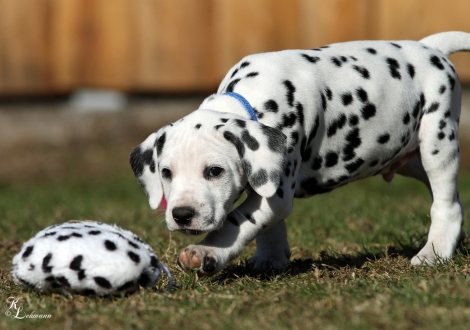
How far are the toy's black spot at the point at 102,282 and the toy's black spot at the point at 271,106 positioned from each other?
1.50 m

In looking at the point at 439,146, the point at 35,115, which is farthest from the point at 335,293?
the point at 35,115

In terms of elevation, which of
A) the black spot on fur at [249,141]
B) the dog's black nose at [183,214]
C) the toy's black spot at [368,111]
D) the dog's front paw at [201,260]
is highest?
the black spot on fur at [249,141]

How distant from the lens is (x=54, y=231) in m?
4.55

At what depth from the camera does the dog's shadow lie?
524 centimetres

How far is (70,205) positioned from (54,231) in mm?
4566

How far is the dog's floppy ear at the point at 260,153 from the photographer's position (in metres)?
4.68

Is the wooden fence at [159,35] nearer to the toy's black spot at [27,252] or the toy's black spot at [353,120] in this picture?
the toy's black spot at [353,120]

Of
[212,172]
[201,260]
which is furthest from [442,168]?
[201,260]

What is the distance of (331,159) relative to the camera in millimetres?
5387

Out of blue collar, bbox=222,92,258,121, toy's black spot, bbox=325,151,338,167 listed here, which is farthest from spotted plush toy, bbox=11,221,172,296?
toy's black spot, bbox=325,151,338,167

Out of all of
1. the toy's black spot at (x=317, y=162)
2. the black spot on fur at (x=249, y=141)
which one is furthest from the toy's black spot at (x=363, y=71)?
the black spot on fur at (x=249, y=141)

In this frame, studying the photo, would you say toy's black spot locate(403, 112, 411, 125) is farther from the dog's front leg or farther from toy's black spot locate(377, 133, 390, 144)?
the dog's front leg

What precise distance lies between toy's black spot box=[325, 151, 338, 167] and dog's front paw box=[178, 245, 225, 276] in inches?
43.9

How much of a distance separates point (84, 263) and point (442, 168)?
275 centimetres
